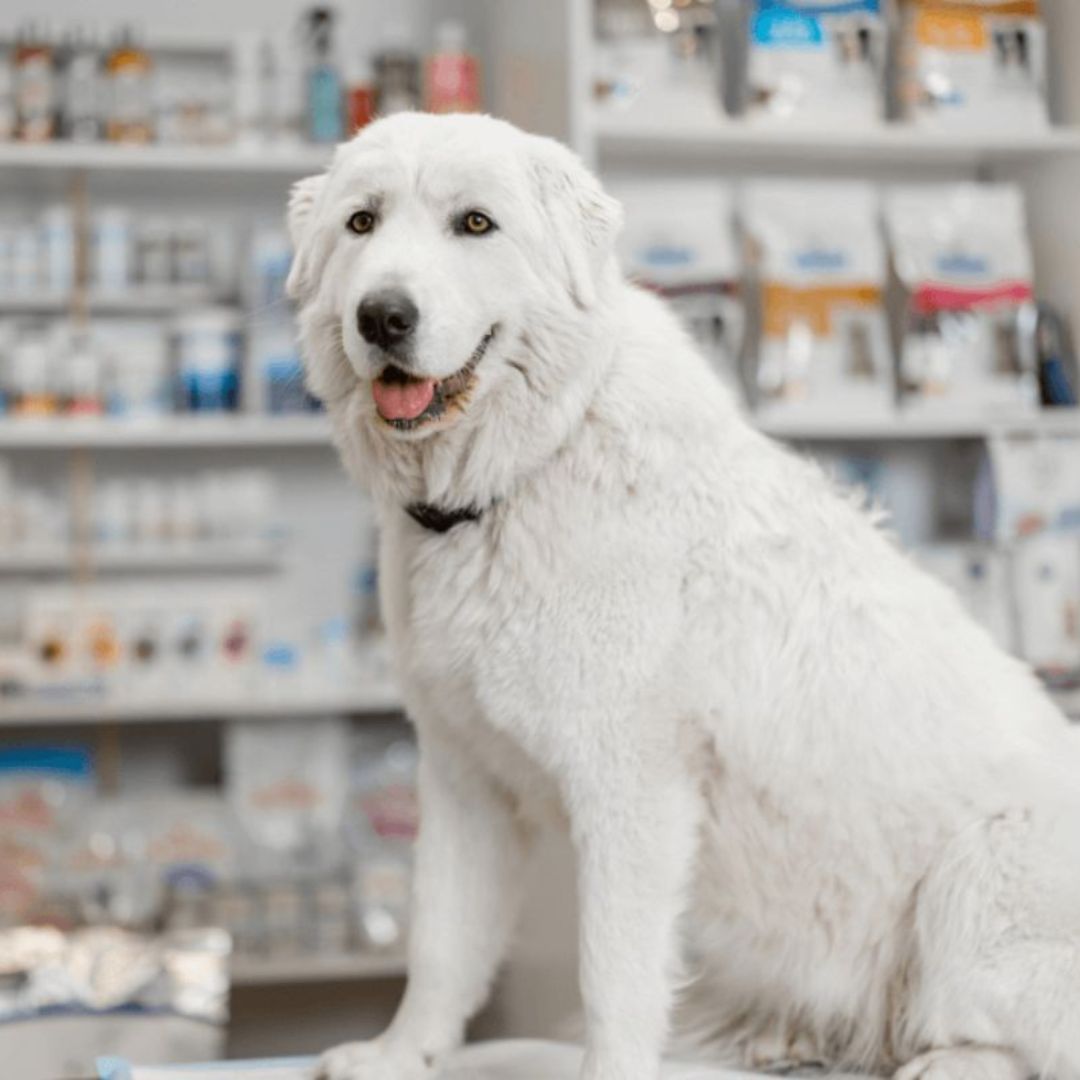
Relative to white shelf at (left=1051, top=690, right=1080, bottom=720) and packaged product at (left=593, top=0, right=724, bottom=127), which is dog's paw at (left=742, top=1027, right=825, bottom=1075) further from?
packaged product at (left=593, top=0, right=724, bottom=127)

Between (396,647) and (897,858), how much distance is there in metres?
0.51

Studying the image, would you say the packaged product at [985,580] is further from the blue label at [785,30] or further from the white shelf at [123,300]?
the white shelf at [123,300]

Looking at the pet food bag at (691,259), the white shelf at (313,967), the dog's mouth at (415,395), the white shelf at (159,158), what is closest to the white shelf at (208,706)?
the white shelf at (313,967)

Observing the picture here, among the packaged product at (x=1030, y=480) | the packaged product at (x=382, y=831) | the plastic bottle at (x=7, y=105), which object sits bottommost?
the packaged product at (x=382, y=831)

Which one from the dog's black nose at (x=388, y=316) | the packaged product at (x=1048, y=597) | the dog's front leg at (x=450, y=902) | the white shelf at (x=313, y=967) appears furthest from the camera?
the packaged product at (x=1048, y=597)

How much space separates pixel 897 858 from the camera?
4.65ft

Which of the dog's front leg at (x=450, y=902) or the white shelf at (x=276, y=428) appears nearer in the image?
the dog's front leg at (x=450, y=902)

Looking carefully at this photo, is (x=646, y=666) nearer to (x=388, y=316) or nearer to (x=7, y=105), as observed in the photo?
(x=388, y=316)

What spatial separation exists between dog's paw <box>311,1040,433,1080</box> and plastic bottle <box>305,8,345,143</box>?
2.12 metres

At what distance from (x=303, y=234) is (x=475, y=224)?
0.64ft

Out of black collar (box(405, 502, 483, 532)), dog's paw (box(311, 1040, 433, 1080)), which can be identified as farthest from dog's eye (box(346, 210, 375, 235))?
dog's paw (box(311, 1040, 433, 1080))

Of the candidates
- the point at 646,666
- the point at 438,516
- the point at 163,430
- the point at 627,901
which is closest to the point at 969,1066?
the point at 627,901

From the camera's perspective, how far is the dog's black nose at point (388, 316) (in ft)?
4.10

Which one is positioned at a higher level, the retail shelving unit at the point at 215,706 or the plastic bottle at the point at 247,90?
the plastic bottle at the point at 247,90
